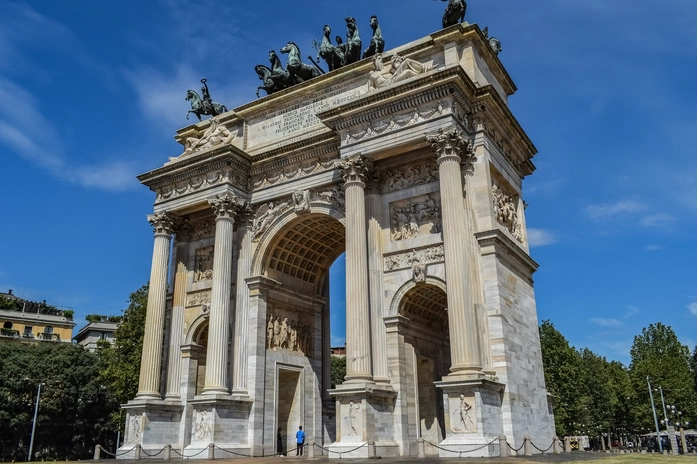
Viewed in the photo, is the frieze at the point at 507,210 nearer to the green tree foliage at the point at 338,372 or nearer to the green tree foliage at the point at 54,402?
the green tree foliage at the point at 54,402

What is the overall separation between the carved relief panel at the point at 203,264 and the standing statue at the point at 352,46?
1200 cm

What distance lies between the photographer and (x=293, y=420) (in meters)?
28.9

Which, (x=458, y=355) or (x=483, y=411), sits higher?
(x=458, y=355)

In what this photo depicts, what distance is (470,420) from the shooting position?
19.1 metres

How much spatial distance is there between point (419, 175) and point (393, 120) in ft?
8.54

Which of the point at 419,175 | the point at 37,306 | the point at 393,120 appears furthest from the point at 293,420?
the point at 37,306

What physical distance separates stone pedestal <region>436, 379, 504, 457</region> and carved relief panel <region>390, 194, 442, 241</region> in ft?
22.2

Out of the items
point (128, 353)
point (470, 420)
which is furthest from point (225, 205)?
point (128, 353)

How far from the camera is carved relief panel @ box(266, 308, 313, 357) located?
28.9 meters

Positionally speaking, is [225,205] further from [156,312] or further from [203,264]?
[156,312]

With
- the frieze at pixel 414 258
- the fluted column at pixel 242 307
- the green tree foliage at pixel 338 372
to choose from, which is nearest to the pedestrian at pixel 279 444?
the fluted column at pixel 242 307

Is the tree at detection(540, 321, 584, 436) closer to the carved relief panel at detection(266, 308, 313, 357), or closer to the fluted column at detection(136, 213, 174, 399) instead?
the carved relief panel at detection(266, 308, 313, 357)

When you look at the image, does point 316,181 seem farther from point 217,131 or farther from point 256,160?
point 217,131

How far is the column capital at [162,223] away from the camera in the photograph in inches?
1196
